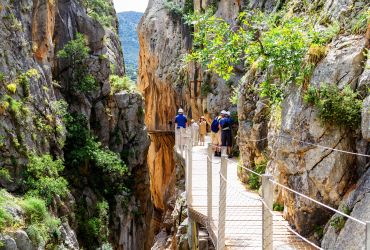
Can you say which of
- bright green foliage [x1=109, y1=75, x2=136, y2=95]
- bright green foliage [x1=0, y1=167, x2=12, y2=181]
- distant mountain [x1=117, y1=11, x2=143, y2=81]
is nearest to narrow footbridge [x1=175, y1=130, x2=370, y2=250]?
bright green foliage [x1=0, y1=167, x2=12, y2=181]

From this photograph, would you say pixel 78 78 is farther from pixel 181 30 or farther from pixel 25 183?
pixel 181 30

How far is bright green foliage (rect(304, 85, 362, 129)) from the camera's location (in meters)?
7.19

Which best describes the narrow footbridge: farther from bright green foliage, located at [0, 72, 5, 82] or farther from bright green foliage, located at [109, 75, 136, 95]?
bright green foliage, located at [109, 75, 136, 95]

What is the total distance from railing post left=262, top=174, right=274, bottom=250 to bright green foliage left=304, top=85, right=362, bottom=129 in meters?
2.61

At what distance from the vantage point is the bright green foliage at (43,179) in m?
13.6

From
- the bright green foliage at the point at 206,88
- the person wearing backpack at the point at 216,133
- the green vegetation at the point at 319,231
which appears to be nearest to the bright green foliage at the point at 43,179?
the person wearing backpack at the point at 216,133

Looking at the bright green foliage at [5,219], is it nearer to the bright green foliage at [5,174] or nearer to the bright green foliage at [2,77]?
the bright green foliage at [5,174]

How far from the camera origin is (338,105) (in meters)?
7.30

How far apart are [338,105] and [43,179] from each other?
9.77 m

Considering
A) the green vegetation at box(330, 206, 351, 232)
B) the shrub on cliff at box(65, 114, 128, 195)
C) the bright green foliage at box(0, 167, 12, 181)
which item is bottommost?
the shrub on cliff at box(65, 114, 128, 195)

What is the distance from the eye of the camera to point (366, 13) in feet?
24.7

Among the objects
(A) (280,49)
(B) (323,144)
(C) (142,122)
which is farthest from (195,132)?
(B) (323,144)

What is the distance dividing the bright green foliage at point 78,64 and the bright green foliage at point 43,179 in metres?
6.61

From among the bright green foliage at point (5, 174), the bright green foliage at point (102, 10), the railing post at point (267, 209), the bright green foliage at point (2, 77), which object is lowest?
the bright green foliage at point (5, 174)
